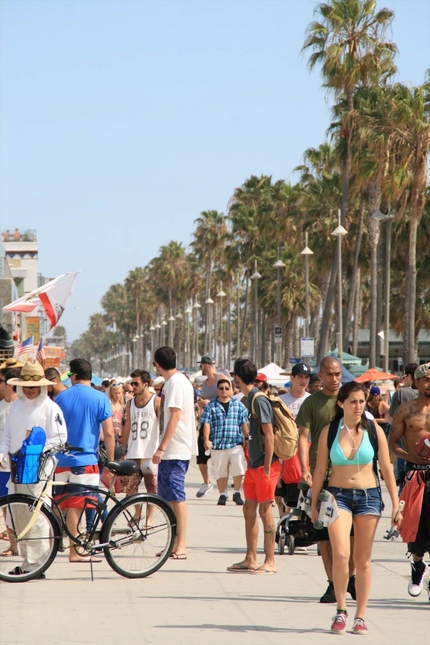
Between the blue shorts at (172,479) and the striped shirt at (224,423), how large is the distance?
5.32 meters

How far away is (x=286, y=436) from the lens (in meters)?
9.30

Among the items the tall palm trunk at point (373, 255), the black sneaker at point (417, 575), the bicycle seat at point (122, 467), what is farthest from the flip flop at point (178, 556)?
the tall palm trunk at point (373, 255)

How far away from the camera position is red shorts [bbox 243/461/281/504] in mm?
8961

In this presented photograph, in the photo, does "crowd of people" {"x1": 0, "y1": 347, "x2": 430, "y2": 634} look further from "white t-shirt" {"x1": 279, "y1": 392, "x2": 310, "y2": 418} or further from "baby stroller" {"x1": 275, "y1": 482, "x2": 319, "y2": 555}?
"baby stroller" {"x1": 275, "y1": 482, "x2": 319, "y2": 555}

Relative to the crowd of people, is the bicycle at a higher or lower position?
lower

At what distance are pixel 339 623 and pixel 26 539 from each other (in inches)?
111

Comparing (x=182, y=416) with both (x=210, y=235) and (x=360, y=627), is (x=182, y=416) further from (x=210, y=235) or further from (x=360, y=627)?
(x=210, y=235)

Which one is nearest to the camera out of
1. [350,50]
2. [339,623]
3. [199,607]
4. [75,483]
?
[339,623]

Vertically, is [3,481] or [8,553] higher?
[3,481]

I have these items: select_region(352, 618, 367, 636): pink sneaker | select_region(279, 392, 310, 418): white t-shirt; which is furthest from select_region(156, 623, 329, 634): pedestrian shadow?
select_region(279, 392, 310, 418): white t-shirt

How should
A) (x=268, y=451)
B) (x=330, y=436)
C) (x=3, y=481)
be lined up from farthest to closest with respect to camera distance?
(x=3, y=481), (x=268, y=451), (x=330, y=436)

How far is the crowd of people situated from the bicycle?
0.09 meters

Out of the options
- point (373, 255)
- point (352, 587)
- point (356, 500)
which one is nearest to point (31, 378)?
point (352, 587)

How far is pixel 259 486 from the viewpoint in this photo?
Result: 8.97 m
